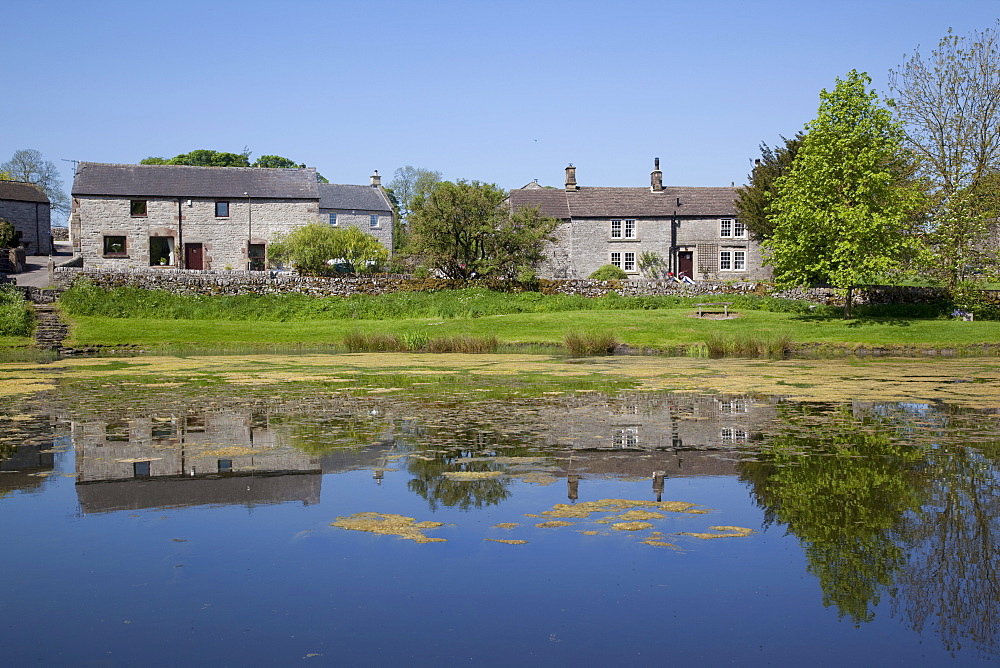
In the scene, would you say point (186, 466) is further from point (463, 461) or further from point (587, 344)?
point (587, 344)

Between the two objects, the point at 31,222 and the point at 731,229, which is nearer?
the point at 731,229

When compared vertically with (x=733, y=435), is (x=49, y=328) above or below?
above

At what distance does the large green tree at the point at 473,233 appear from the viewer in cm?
4534

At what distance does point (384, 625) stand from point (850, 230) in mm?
33014

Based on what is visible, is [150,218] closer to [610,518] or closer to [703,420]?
[703,420]

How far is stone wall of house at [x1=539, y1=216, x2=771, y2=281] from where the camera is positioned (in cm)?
6275

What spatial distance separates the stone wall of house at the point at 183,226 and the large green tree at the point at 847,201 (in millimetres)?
32413

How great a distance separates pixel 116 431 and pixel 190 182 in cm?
4809

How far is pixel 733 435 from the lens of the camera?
1324 centimetres

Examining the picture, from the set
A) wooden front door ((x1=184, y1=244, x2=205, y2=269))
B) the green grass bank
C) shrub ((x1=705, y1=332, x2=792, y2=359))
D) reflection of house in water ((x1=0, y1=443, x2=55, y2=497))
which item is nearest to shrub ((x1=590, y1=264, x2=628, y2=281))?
the green grass bank

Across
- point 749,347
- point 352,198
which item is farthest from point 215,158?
→ point 749,347

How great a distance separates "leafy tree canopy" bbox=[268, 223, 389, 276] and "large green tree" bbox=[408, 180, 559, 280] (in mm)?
5019

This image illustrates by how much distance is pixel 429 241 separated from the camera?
150 ft

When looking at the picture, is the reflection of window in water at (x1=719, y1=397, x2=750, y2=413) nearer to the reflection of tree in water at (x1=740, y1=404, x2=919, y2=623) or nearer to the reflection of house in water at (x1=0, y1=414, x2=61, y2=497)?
the reflection of tree in water at (x1=740, y1=404, x2=919, y2=623)
